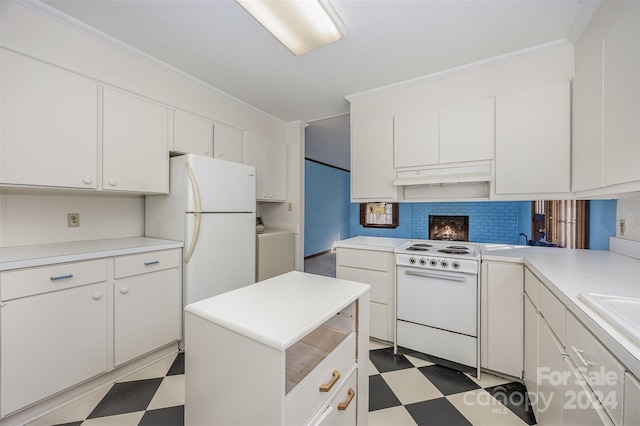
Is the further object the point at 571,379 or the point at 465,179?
the point at 465,179

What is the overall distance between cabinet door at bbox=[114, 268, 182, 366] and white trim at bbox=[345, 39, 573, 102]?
2.60 meters

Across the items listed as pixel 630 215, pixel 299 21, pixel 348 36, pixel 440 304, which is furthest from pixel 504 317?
pixel 299 21

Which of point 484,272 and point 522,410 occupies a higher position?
point 484,272

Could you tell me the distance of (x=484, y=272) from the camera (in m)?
1.91

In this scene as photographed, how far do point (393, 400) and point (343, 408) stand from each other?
87 centimetres

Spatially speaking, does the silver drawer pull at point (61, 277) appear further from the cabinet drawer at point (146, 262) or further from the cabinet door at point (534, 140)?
the cabinet door at point (534, 140)

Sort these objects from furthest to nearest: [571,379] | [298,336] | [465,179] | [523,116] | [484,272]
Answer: [465,179], [523,116], [484,272], [571,379], [298,336]

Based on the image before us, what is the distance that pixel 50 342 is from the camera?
1.51m

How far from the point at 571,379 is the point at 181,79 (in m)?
3.28

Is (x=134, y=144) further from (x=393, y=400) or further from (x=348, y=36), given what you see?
(x=393, y=400)

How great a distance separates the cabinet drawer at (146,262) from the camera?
5.97ft

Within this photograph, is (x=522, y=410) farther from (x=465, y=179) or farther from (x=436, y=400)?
(x=465, y=179)

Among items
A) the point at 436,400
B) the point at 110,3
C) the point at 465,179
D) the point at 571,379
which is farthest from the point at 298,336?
the point at 110,3

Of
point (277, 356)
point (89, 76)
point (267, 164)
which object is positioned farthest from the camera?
point (267, 164)
